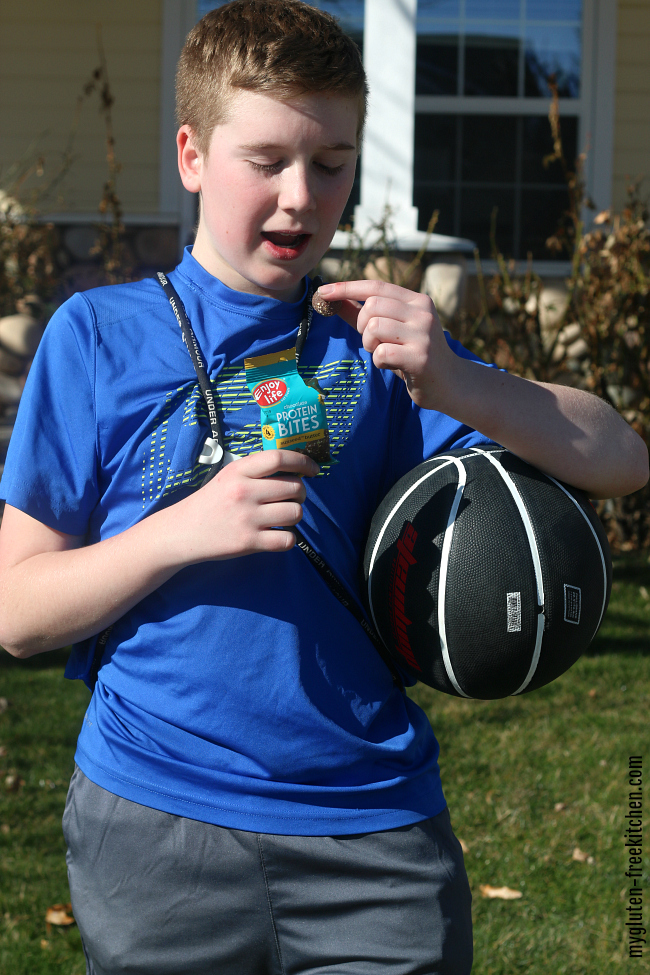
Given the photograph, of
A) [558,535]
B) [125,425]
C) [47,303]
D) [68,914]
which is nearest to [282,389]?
[125,425]

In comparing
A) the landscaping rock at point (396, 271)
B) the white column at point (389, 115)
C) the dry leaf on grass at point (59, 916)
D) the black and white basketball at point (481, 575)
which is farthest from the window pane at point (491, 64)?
the black and white basketball at point (481, 575)

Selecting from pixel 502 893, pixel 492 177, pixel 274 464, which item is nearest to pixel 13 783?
pixel 502 893

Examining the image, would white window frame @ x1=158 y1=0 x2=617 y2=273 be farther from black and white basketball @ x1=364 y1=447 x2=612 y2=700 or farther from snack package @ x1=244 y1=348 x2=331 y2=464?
snack package @ x1=244 y1=348 x2=331 y2=464

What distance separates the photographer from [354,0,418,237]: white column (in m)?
8.09

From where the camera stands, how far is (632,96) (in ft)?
31.7

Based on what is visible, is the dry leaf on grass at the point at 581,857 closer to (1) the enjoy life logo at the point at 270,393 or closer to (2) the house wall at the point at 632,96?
(1) the enjoy life logo at the point at 270,393

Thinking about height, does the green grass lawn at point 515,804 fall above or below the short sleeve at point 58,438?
below

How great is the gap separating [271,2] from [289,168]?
45 centimetres

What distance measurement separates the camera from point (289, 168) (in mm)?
1719

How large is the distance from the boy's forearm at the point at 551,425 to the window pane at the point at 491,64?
891 centimetres

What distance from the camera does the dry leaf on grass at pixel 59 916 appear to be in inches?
138

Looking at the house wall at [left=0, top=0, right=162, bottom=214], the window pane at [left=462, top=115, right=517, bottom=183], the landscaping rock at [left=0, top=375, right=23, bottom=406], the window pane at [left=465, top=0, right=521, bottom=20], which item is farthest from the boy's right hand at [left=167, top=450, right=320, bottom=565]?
the window pane at [left=465, top=0, right=521, bottom=20]

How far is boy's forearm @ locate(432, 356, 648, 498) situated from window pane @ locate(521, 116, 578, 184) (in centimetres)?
874

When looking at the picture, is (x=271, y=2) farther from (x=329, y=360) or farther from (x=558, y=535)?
(x=558, y=535)
